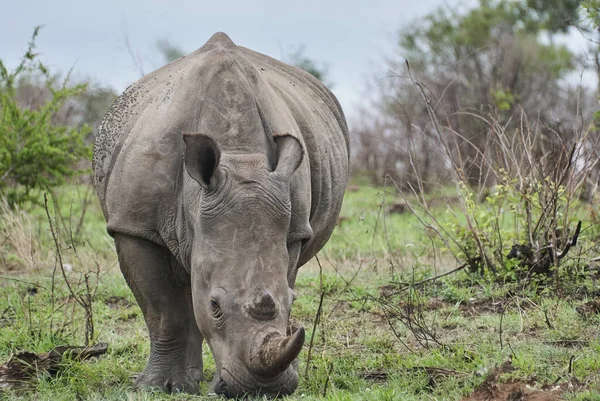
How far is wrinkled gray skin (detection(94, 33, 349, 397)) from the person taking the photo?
14.5 ft

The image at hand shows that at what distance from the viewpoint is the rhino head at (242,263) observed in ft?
14.3

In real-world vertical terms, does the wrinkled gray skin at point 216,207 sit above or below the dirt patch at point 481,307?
above

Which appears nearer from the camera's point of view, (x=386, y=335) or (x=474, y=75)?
(x=386, y=335)

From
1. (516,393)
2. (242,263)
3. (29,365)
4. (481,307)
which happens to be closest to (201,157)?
(242,263)

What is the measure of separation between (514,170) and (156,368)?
4049mm

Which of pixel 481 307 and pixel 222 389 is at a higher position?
pixel 222 389

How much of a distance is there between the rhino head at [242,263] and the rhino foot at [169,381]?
83cm

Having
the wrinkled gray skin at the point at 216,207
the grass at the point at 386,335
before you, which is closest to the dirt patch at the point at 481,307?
the grass at the point at 386,335

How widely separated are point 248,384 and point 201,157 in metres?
1.06

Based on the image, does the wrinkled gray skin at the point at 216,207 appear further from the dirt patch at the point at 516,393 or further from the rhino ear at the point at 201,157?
the dirt patch at the point at 516,393

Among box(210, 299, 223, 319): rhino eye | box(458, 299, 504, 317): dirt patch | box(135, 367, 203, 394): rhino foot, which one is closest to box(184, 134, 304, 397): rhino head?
box(210, 299, 223, 319): rhino eye

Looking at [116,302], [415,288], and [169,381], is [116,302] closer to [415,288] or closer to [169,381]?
[415,288]

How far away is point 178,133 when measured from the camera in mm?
5086

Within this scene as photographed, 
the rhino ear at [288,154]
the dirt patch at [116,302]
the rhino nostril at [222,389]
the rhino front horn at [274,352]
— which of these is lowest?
the dirt patch at [116,302]
